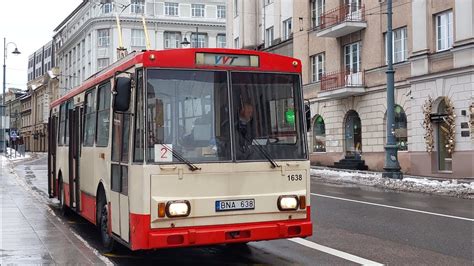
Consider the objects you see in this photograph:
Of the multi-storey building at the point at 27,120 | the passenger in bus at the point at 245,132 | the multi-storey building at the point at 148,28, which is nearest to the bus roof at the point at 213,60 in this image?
the passenger in bus at the point at 245,132

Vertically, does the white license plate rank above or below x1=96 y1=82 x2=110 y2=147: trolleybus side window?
below

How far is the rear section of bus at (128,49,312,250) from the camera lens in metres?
6.71

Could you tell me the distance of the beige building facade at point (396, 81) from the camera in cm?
2461

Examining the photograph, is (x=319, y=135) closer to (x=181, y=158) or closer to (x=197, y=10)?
(x=181, y=158)

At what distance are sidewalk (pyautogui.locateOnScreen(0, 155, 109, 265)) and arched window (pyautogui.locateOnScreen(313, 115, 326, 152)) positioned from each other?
76.8ft

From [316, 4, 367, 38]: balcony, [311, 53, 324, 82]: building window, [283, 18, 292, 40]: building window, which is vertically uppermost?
[283, 18, 292, 40]: building window

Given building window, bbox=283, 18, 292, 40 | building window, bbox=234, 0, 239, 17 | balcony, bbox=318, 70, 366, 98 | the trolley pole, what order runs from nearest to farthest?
the trolley pole < balcony, bbox=318, 70, 366, 98 < building window, bbox=283, 18, 292, 40 < building window, bbox=234, 0, 239, 17

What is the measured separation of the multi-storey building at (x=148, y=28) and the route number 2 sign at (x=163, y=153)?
71093mm

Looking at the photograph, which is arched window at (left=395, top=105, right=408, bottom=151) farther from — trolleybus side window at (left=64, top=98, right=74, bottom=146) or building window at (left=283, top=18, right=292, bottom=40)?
trolleybus side window at (left=64, top=98, right=74, bottom=146)

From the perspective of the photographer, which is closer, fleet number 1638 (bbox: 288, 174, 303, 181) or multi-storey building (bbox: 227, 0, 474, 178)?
fleet number 1638 (bbox: 288, 174, 303, 181)

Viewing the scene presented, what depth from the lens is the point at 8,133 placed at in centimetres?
6906

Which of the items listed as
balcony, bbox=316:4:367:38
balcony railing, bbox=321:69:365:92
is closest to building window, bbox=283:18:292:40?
balcony, bbox=316:4:367:38

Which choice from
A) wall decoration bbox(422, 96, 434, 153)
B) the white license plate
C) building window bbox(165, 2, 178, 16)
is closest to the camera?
the white license plate

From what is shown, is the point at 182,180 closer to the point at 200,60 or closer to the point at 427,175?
the point at 200,60
